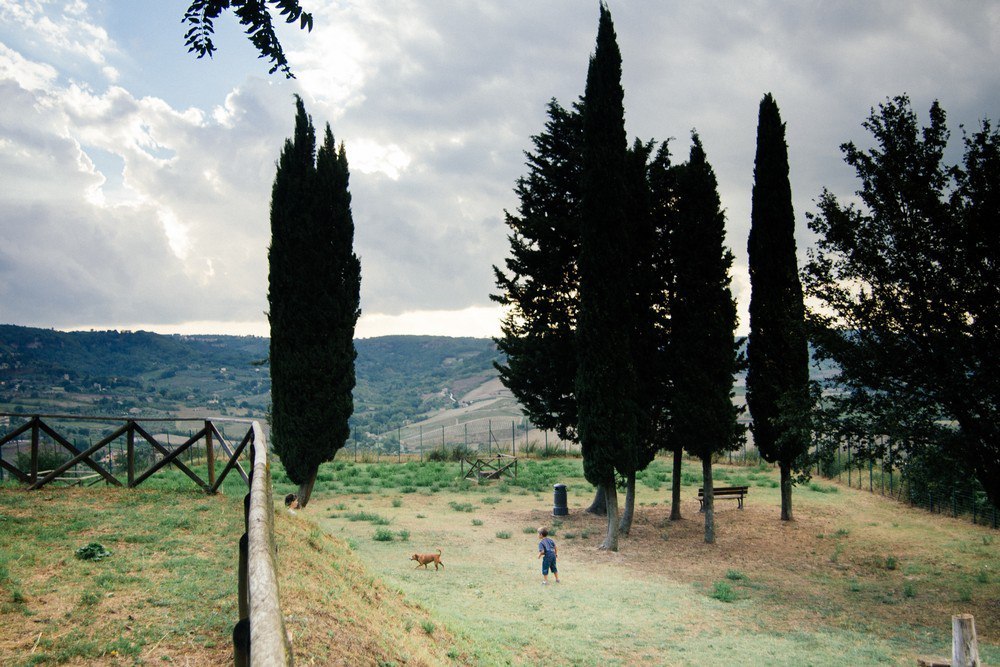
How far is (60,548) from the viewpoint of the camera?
715cm

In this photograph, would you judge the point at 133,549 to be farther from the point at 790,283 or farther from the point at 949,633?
the point at 790,283

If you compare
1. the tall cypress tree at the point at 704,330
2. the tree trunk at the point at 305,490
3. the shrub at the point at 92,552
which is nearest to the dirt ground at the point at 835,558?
the tall cypress tree at the point at 704,330

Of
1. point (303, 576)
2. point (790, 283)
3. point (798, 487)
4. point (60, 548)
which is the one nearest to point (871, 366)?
point (790, 283)

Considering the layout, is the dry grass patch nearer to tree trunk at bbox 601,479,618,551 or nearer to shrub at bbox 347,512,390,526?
tree trunk at bbox 601,479,618,551

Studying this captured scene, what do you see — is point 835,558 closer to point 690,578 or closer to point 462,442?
point 690,578

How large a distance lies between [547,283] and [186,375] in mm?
126663

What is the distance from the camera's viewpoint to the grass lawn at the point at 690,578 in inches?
397

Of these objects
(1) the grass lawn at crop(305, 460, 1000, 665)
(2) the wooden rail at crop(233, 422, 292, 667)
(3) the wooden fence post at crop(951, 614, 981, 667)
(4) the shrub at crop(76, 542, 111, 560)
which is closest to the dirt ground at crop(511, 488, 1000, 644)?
(1) the grass lawn at crop(305, 460, 1000, 665)

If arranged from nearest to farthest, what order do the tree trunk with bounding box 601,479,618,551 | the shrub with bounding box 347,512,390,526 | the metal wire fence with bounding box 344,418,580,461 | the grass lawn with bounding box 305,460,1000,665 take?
the grass lawn with bounding box 305,460,1000,665
the tree trunk with bounding box 601,479,618,551
the shrub with bounding box 347,512,390,526
the metal wire fence with bounding box 344,418,580,461

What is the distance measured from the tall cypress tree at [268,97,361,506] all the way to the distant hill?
2251 inches

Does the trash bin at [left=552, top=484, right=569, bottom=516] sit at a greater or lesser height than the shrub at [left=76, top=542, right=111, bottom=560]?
lesser

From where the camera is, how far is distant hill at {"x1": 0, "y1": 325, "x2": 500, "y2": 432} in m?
93.2

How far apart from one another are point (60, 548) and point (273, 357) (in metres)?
16.0

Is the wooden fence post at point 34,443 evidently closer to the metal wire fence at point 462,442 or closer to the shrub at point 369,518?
the shrub at point 369,518
